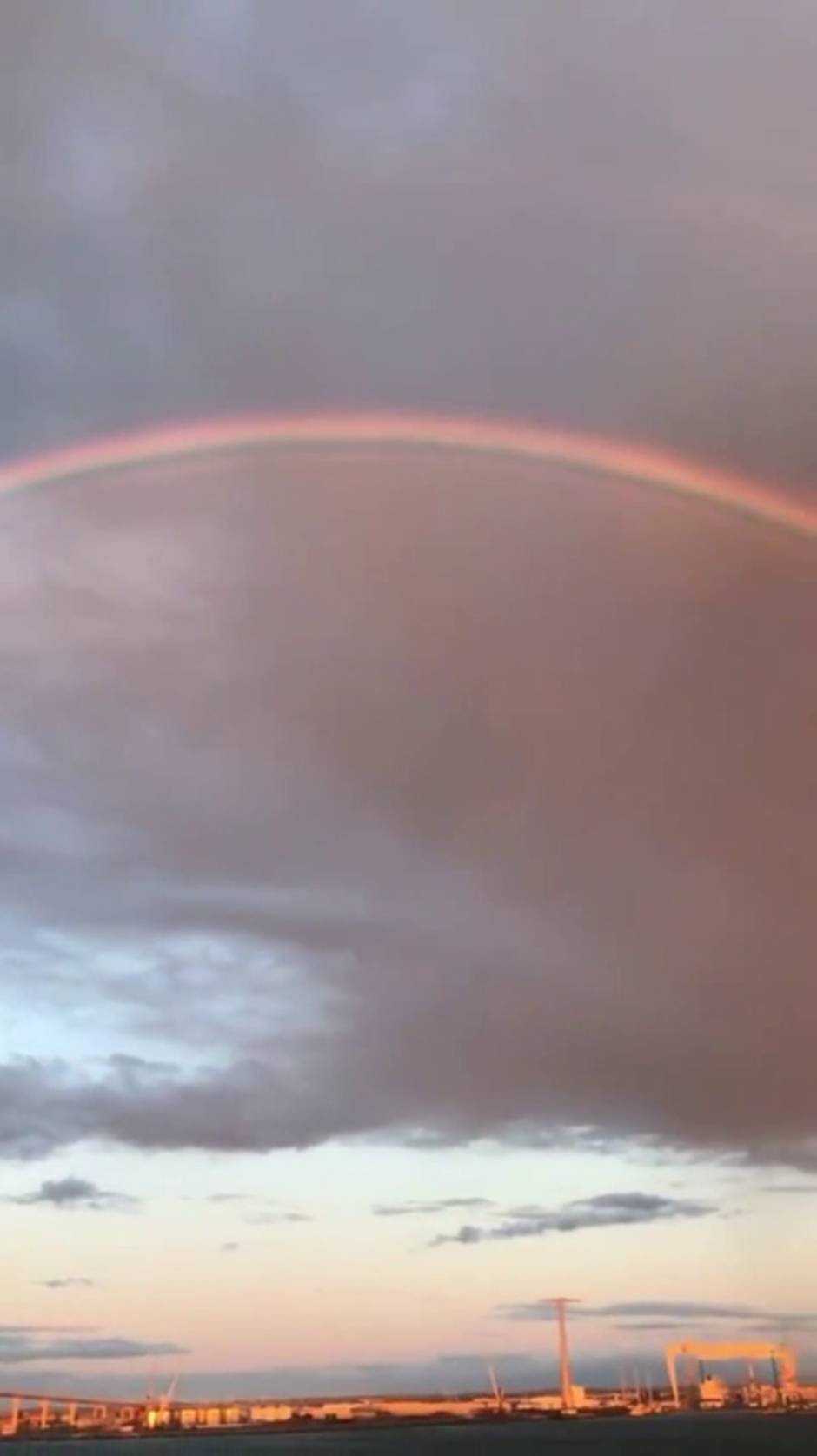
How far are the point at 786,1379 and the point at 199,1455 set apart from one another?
3970 inches

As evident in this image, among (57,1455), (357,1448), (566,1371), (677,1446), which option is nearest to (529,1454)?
(677,1446)

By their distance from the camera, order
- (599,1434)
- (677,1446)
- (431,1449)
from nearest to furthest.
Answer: (677,1446) → (431,1449) → (599,1434)

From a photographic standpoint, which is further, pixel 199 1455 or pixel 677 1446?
pixel 199 1455

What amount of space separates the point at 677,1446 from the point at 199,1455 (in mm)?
50090

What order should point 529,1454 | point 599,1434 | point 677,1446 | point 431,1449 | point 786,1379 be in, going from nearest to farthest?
1. point 786,1379
2. point 529,1454
3. point 677,1446
4. point 431,1449
5. point 599,1434

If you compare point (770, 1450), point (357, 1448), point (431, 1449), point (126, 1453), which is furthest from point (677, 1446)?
point (126, 1453)

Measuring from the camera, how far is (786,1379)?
55875 mm

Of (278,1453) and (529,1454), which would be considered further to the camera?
(278,1453)

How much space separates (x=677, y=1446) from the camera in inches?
4604

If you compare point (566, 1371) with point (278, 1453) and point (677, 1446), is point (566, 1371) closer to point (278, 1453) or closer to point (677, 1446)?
point (677, 1446)

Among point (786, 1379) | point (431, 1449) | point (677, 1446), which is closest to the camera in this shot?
point (786, 1379)

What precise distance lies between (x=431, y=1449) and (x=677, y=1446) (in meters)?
25.3

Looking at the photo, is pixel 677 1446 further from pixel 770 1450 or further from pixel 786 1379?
pixel 786 1379

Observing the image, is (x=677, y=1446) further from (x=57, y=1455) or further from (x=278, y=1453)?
(x=57, y=1455)
